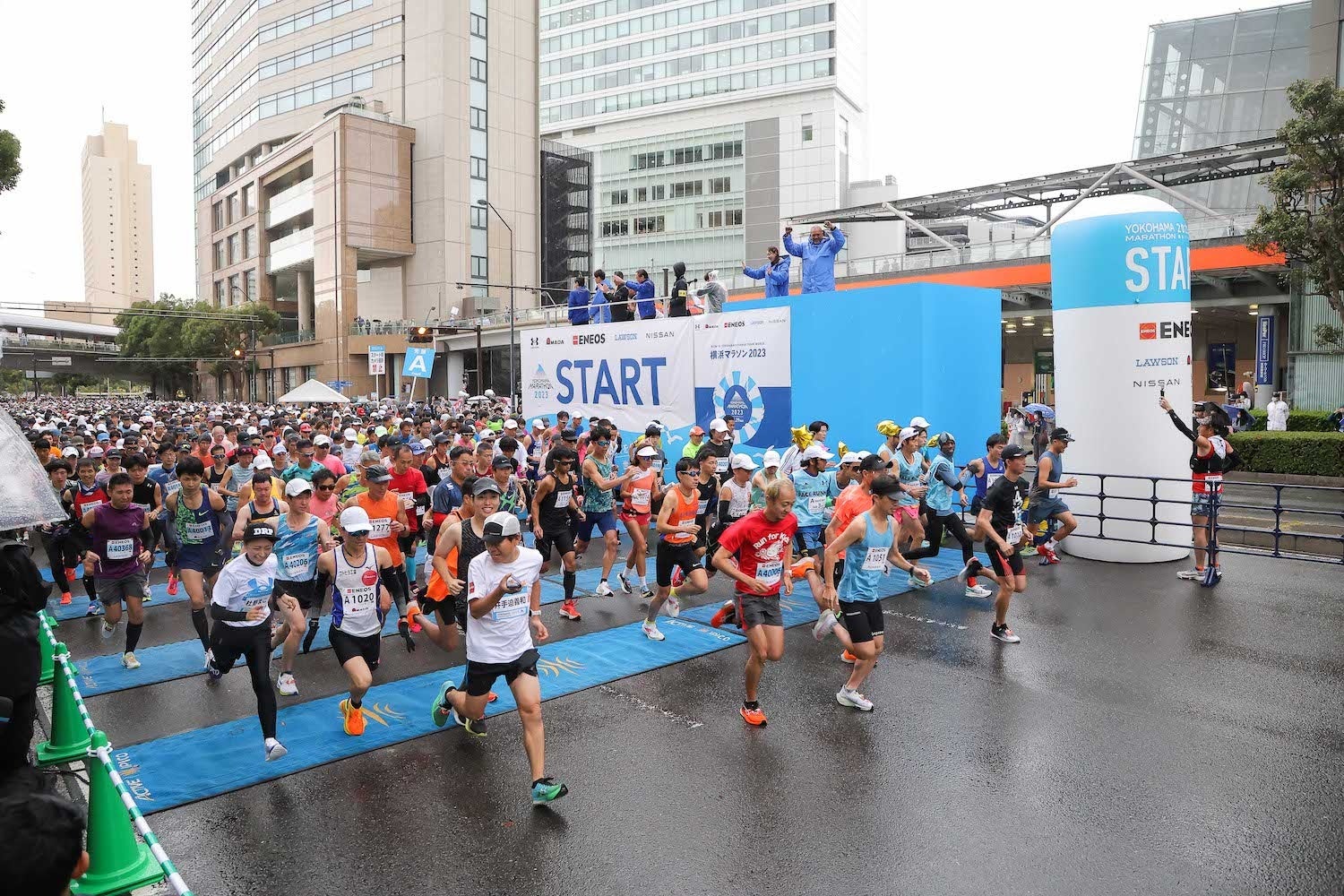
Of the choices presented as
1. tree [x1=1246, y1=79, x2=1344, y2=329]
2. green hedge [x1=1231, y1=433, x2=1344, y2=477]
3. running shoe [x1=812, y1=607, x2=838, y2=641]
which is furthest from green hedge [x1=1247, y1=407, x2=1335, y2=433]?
running shoe [x1=812, y1=607, x2=838, y2=641]

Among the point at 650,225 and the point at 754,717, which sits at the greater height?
the point at 650,225

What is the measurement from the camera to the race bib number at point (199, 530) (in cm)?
828

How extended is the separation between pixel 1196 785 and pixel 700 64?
270ft

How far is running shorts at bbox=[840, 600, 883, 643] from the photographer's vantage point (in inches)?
270

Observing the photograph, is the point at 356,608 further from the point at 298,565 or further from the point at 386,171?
the point at 386,171

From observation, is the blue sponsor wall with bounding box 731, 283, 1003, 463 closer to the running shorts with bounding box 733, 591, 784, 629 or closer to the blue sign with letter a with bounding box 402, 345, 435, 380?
the running shorts with bounding box 733, 591, 784, 629

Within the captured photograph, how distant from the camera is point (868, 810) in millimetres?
5301

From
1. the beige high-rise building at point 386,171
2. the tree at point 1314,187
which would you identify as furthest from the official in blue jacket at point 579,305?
the beige high-rise building at point 386,171

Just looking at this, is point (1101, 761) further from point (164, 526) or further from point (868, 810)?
point (164, 526)

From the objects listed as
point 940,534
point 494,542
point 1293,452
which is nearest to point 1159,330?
point 940,534

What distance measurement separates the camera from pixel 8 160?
1648 centimetres

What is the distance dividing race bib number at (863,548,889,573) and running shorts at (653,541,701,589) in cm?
250

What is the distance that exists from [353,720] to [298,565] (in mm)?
1609

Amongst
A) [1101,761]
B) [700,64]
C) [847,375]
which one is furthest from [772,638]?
[700,64]
